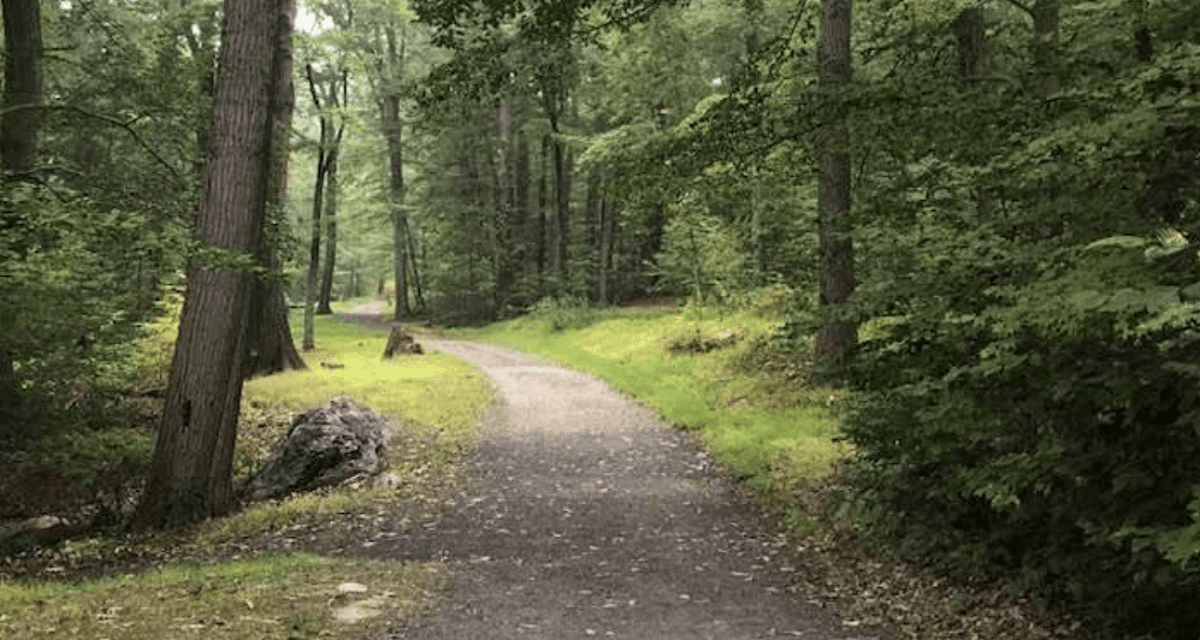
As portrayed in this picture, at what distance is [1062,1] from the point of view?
8688mm

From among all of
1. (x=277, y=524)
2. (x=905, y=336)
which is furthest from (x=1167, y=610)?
(x=277, y=524)

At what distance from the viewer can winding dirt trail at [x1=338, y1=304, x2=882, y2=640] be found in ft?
19.7

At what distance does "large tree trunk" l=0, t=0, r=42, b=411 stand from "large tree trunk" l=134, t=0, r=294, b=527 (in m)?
4.04

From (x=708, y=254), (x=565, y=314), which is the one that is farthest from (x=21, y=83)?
(x=565, y=314)

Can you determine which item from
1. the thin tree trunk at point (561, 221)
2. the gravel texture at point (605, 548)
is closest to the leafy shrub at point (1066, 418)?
the gravel texture at point (605, 548)

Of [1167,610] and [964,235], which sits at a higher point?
[964,235]

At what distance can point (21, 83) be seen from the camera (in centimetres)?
1188

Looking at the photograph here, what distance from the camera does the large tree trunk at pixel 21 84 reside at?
1166cm

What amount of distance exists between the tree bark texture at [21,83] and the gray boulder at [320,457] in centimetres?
484

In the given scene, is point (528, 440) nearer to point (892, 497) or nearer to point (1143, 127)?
point (892, 497)

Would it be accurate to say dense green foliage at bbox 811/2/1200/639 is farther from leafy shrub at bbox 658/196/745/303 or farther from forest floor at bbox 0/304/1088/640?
leafy shrub at bbox 658/196/745/303

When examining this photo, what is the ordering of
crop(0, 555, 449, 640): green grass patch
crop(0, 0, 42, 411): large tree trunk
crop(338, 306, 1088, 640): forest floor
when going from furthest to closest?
1. crop(0, 0, 42, 411): large tree trunk
2. crop(338, 306, 1088, 640): forest floor
3. crop(0, 555, 449, 640): green grass patch

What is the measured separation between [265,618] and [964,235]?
487 centimetres

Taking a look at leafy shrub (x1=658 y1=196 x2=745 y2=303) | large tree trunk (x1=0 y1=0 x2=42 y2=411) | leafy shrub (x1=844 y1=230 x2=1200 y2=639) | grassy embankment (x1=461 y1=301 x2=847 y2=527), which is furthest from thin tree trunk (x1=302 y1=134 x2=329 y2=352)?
leafy shrub (x1=844 y1=230 x2=1200 y2=639)
